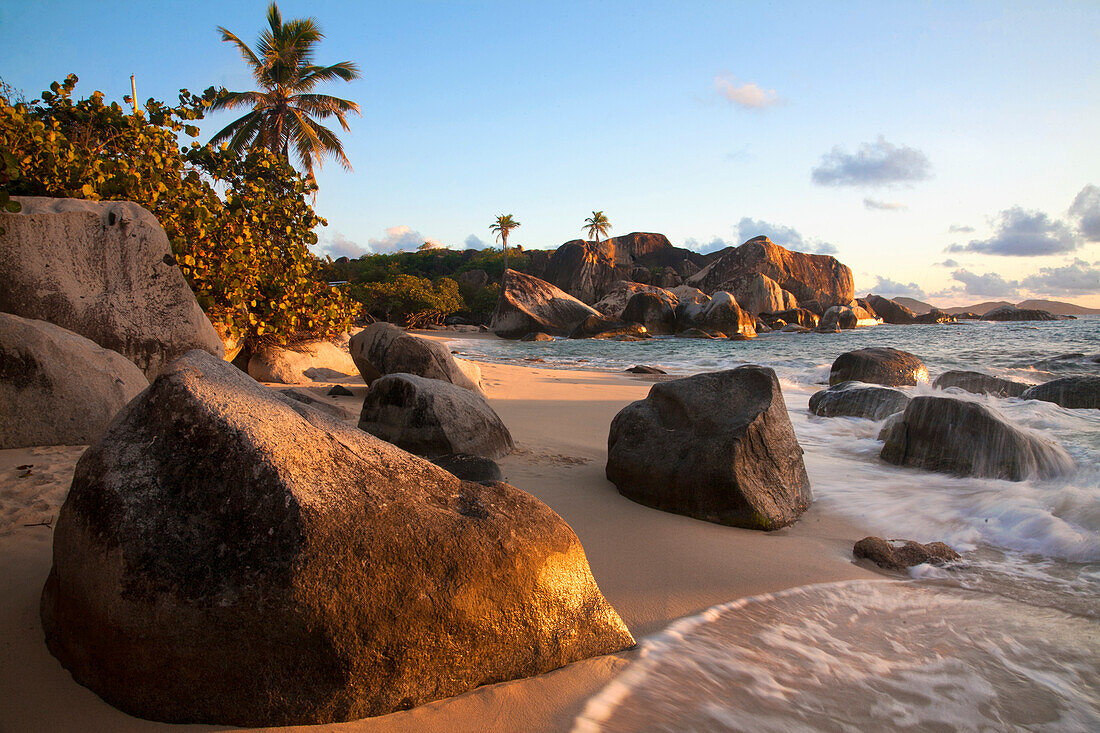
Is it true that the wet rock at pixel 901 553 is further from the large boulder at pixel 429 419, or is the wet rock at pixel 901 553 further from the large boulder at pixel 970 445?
the large boulder at pixel 429 419

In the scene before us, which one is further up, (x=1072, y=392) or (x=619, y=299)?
(x=619, y=299)

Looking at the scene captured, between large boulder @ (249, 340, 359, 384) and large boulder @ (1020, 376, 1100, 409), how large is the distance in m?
10.1

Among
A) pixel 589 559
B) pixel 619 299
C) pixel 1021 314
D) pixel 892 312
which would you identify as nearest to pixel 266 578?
pixel 589 559

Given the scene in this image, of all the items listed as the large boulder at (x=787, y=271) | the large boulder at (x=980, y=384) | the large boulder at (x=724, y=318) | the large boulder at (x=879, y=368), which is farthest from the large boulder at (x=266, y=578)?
the large boulder at (x=787, y=271)

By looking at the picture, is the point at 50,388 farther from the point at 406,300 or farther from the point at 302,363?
the point at 406,300

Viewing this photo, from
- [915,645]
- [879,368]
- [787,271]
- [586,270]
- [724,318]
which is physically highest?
[787,271]

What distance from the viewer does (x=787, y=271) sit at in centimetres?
5419

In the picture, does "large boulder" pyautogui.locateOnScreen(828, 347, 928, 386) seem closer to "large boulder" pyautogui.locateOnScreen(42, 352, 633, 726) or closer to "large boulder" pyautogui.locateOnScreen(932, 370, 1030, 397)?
"large boulder" pyautogui.locateOnScreen(932, 370, 1030, 397)

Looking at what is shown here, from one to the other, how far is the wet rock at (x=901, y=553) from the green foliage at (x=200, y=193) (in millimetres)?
6048

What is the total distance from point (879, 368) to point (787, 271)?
46.9 meters

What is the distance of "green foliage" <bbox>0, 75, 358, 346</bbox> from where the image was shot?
5.11 m

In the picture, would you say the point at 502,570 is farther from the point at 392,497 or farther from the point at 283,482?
the point at 283,482

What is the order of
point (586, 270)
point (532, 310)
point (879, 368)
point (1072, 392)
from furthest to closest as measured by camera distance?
point (586, 270)
point (532, 310)
point (879, 368)
point (1072, 392)

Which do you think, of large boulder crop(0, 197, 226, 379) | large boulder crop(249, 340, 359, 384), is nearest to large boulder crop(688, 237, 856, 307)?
large boulder crop(249, 340, 359, 384)
